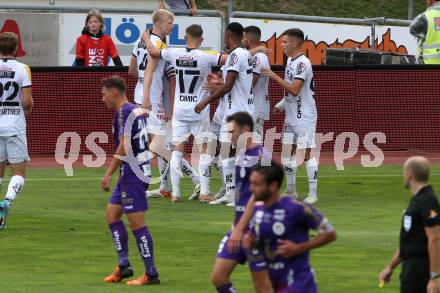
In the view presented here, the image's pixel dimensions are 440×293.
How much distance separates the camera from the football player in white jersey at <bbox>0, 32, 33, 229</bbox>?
53.0 feet

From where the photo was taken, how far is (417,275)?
10.3 meters

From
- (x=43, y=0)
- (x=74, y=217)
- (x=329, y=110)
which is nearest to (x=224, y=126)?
(x=74, y=217)

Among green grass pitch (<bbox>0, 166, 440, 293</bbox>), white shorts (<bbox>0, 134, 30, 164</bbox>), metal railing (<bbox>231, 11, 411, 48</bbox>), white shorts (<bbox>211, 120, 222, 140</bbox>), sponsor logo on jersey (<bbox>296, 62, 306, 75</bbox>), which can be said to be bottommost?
green grass pitch (<bbox>0, 166, 440, 293</bbox>)

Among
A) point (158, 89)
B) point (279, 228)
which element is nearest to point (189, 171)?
point (158, 89)

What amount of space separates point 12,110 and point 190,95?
326 centimetres

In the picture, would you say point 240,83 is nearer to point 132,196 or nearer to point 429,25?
point 132,196

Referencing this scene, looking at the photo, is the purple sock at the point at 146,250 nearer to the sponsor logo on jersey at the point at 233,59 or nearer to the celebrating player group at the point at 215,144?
the celebrating player group at the point at 215,144

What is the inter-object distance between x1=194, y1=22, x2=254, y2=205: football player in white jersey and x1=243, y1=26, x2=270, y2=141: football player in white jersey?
1.77 feet

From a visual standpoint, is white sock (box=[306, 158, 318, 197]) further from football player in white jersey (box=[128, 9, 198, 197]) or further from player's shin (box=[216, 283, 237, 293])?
player's shin (box=[216, 283, 237, 293])

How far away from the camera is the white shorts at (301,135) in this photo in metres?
18.9

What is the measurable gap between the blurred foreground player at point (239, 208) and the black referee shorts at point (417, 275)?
4.50ft

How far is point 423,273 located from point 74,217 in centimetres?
790

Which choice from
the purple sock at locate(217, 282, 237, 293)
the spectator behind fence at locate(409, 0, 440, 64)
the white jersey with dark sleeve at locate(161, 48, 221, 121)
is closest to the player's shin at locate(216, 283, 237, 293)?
the purple sock at locate(217, 282, 237, 293)

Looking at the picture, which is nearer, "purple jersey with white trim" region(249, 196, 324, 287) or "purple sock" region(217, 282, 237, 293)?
"purple jersey with white trim" region(249, 196, 324, 287)
